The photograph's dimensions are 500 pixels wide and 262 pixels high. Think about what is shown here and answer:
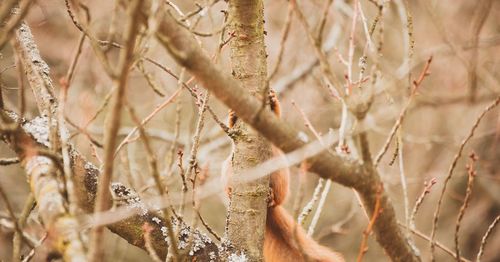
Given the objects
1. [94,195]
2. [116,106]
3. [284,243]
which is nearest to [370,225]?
[116,106]

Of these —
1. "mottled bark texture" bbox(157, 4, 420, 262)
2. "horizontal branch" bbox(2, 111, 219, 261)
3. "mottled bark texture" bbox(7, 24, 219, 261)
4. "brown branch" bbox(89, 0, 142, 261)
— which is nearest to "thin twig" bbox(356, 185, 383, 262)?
"mottled bark texture" bbox(157, 4, 420, 262)

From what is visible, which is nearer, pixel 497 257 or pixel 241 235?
pixel 241 235

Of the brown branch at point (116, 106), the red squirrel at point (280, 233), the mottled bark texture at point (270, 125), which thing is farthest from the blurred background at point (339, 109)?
the brown branch at point (116, 106)

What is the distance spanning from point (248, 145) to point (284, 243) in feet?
3.03

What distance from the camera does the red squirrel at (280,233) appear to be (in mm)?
2809

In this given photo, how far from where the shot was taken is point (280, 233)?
2984 millimetres

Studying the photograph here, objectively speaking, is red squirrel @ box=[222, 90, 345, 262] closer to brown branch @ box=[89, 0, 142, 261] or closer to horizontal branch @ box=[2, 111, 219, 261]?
horizontal branch @ box=[2, 111, 219, 261]

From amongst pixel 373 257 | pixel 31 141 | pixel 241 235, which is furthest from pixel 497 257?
pixel 31 141

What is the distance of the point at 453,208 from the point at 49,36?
17.7 ft

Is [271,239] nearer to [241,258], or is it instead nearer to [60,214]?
[241,258]

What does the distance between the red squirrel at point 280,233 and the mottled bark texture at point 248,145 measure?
56 centimetres

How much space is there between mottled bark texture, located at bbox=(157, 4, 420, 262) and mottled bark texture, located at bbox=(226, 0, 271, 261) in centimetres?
53

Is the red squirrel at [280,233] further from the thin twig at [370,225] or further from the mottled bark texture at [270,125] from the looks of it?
the thin twig at [370,225]

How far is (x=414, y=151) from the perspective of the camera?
296 inches
